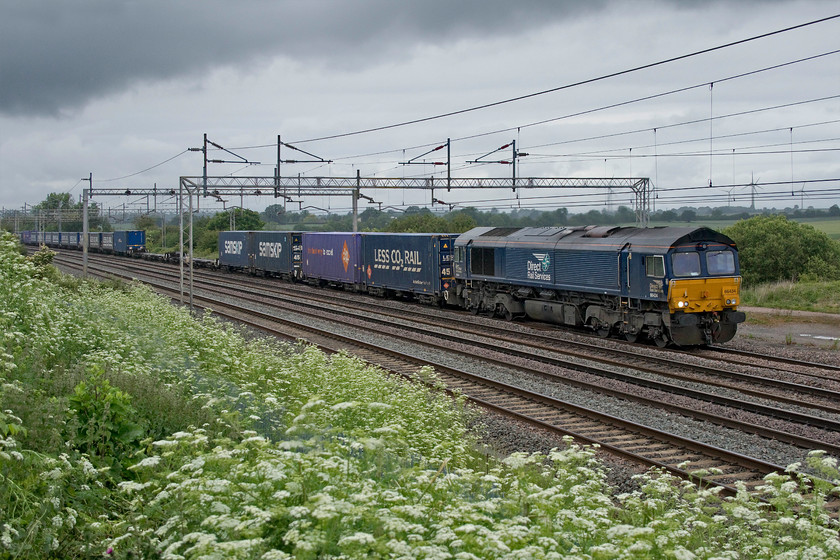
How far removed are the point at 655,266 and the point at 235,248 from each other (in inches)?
1615

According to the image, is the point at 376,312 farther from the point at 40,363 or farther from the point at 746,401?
the point at 40,363

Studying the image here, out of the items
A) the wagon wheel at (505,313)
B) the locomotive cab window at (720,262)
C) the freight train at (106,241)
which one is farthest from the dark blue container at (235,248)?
the locomotive cab window at (720,262)

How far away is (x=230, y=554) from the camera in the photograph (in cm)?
406

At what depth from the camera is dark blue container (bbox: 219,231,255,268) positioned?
177 ft

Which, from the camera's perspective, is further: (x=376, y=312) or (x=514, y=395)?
(x=376, y=312)

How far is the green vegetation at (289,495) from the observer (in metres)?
4.32

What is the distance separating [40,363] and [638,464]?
8276 millimetres

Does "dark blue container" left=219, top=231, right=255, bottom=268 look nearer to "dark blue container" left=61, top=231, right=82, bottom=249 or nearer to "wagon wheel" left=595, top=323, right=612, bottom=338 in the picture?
"wagon wheel" left=595, top=323, right=612, bottom=338

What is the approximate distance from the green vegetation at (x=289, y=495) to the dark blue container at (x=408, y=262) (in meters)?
22.6

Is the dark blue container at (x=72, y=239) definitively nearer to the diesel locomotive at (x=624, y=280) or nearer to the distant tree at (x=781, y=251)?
the diesel locomotive at (x=624, y=280)

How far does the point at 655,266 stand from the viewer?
21047 millimetres

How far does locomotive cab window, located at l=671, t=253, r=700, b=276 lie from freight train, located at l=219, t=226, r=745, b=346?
1.3 inches

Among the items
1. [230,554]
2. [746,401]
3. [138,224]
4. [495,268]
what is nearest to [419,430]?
[230,554]

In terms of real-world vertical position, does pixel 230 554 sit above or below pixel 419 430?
above
